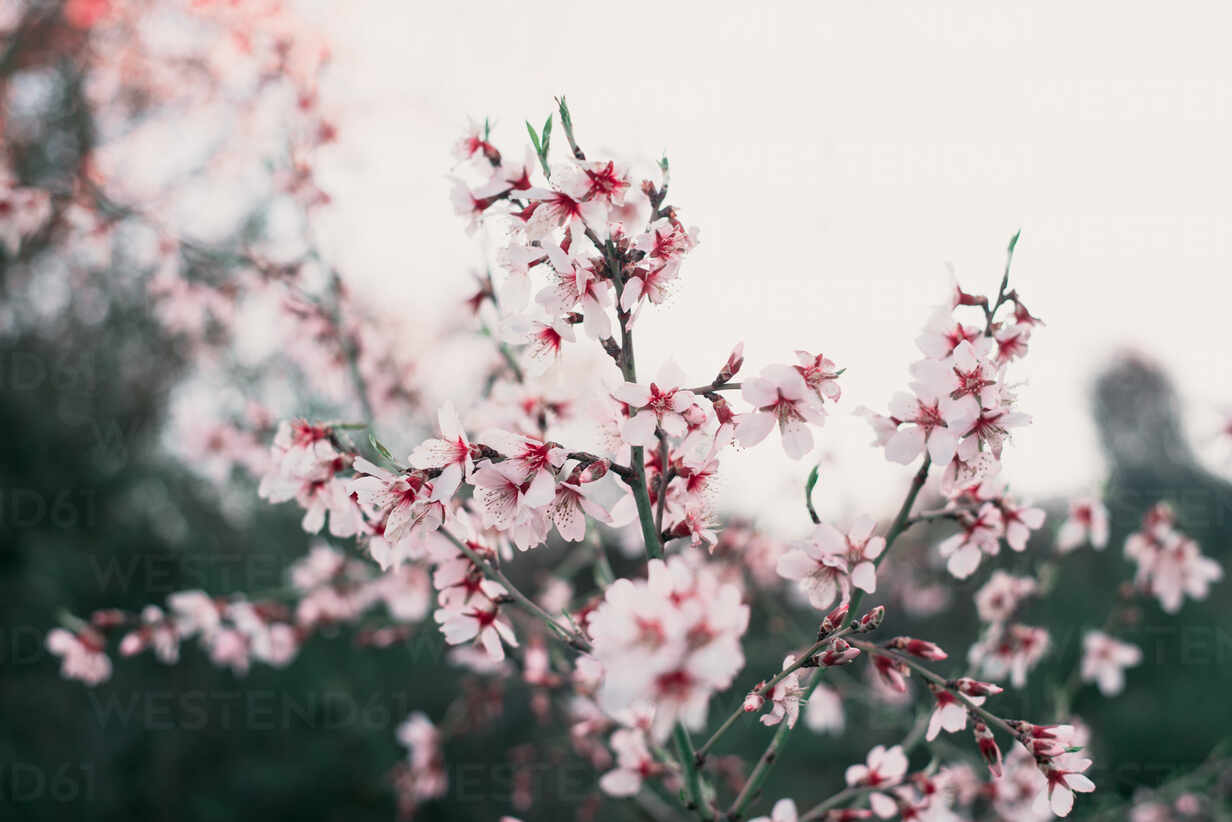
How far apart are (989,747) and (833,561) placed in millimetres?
402

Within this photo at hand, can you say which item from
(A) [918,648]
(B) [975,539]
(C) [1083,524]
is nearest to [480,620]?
(A) [918,648]

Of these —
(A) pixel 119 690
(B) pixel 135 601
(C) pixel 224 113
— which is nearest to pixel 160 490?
(B) pixel 135 601

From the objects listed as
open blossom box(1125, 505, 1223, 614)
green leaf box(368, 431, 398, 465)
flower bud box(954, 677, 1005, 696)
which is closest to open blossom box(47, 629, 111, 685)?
green leaf box(368, 431, 398, 465)

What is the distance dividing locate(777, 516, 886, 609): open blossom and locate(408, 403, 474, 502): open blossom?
0.55m

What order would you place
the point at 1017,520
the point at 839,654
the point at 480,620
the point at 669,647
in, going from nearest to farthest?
the point at 669,647 < the point at 839,654 < the point at 480,620 < the point at 1017,520

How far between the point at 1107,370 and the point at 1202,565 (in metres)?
19.0

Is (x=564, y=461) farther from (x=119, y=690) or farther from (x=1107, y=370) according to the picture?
(x=1107, y=370)

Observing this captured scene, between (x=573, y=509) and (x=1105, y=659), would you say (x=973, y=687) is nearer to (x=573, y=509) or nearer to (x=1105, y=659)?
(x=573, y=509)

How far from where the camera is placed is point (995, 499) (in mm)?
1476

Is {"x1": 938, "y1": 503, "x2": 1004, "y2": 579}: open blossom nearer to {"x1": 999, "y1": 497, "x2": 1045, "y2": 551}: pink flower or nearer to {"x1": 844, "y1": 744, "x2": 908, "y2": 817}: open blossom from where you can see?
{"x1": 999, "y1": 497, "x2": 1045, "y2": 551}: pink flower

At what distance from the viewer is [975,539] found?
1468 millimetres

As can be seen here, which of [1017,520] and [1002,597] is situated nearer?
[1017,520]

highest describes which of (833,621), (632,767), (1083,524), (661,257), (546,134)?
(546,134)

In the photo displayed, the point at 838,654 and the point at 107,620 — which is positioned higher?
the point at 838,654
